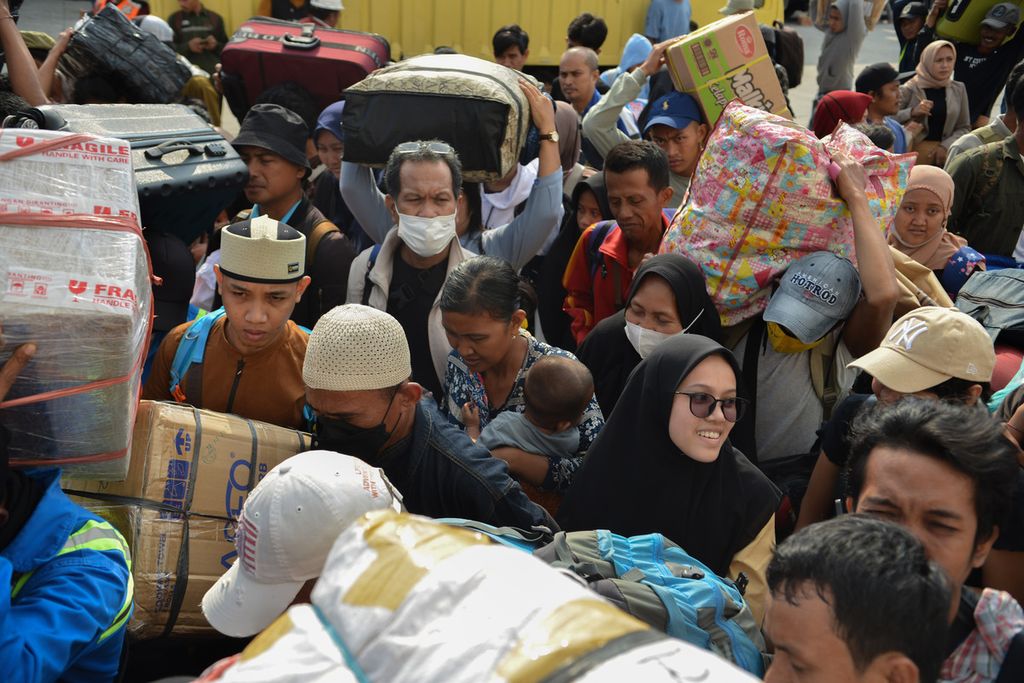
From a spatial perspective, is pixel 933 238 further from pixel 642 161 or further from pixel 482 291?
pixel 482 291

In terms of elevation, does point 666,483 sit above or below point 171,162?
below

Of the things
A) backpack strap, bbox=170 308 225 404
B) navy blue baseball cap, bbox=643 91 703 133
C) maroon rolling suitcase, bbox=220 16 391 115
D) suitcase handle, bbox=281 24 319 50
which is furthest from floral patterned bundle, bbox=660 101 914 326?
suitcase handle, bbox=281 24 319 50

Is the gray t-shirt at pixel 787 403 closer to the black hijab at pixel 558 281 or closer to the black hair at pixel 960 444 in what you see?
the black hair at pixel 960 444

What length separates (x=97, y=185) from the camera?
97.6 inches

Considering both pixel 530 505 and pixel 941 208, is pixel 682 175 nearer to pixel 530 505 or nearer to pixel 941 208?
pixel 941 208

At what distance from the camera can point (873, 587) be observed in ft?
5.53

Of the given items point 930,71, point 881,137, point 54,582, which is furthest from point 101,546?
point 930,71

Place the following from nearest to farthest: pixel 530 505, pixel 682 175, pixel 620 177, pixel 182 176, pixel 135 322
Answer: pixel 135 322, pixel 530 505, pixel 182 176, pixel 620 177, pixel 682 175

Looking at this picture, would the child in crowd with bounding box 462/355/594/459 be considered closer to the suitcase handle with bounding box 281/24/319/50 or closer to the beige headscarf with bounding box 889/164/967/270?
the beige headscarf with bounding box 889/164/967/270

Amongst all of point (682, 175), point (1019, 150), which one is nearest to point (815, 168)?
point (682, 175)

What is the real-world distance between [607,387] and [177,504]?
164 centimetres

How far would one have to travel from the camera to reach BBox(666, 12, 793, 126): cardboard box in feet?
16.1

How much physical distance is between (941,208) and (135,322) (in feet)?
11.3

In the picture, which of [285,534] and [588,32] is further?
[588,32]
